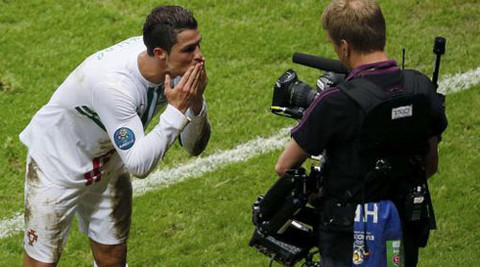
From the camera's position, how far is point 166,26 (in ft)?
18.6

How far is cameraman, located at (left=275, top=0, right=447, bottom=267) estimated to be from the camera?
5.02 meters

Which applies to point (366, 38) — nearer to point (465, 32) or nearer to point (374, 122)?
point (374, 122)

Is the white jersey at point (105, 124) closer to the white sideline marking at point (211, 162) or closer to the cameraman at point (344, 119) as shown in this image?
the cameraman at point (344, 119)

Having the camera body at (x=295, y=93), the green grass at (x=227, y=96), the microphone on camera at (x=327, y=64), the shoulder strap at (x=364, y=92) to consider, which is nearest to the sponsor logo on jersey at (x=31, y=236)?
the green grass at (x=227, y=96)

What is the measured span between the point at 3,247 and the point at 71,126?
1665mm

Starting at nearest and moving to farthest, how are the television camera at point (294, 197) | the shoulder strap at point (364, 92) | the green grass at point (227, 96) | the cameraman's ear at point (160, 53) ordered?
the shoulder strap at point (364, 92)
the television camera at point (294, 197)
the cameraman's ear at point (160, 53)
the green grass at point (227, 96)

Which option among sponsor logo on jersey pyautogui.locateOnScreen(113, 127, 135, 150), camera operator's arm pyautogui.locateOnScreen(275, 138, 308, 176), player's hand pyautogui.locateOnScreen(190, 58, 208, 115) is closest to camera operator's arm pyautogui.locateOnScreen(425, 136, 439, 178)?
camera operator's arm pyautogui.locateOnScreen(275, 138, 308, 176)

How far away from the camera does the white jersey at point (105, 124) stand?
563 cm

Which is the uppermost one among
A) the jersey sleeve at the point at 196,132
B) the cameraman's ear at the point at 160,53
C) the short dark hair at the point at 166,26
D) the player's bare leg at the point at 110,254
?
the short dark hair at the point at 166,26

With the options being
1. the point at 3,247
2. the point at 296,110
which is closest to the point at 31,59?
the point at 3,247

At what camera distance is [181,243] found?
7.42m

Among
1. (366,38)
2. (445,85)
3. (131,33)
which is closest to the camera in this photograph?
(366,38)

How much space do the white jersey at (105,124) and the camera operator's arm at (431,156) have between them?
117 centimetres

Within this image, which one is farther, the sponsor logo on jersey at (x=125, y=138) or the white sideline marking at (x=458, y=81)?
the white sideline marking at (x=458, y=81)
